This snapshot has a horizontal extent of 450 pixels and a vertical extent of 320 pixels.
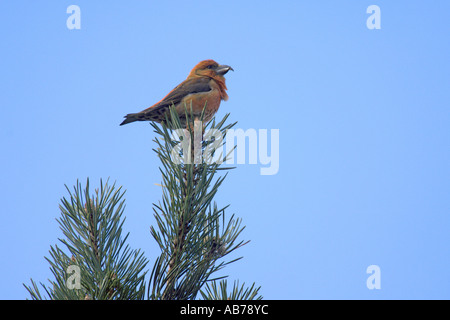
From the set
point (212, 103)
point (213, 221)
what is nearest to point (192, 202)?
point (213, 221)

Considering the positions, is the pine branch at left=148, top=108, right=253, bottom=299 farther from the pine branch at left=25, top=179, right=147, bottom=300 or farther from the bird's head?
the bird's head

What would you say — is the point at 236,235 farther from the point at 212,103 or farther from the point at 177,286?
the point at 212,103

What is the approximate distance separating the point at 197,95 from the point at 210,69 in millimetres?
1302

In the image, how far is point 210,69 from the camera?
25.8 feet

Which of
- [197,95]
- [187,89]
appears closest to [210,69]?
[187,89]

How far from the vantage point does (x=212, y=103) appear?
6734 mm

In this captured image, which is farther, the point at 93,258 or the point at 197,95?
the point at 197,95

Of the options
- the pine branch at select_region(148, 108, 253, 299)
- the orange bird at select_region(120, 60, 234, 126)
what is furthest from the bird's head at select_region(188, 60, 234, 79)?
the pine branch at select_region(148, 108, 253, 299)

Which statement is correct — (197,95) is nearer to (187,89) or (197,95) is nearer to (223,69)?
(187,89)

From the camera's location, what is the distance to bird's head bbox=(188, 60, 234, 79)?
7770 millimetres

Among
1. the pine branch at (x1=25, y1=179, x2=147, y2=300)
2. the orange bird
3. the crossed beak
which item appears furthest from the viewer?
the crossed beak

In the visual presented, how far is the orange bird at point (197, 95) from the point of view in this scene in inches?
237

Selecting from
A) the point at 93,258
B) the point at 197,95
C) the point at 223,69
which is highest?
the point at 223,69
